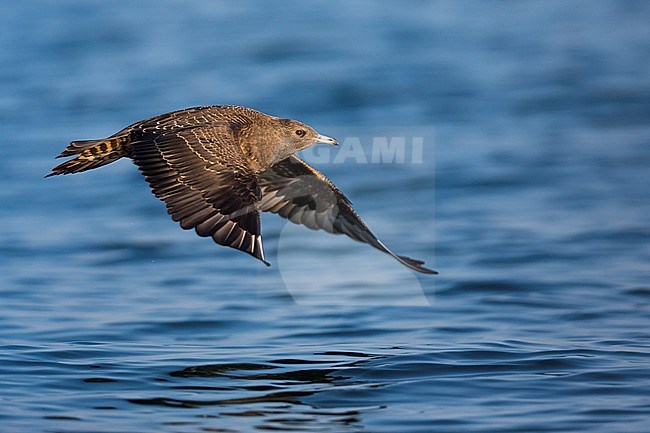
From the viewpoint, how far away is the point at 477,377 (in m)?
6.59

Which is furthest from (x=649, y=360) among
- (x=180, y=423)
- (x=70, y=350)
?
(x=70, y=350)

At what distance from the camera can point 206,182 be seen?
6.26 metres

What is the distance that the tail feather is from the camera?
21.2 ft

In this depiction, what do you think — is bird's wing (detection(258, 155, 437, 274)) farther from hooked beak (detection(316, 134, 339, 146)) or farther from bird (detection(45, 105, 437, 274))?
hooked beak (detection(316, 134, 339, 146))

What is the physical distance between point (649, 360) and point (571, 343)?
56 centimetres

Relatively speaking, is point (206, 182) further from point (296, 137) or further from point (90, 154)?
point (296, 137)

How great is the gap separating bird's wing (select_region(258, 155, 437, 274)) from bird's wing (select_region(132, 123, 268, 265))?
2.11 ft

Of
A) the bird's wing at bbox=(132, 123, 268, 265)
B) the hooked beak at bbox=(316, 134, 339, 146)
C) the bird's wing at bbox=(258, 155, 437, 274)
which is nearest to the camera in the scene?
the bird's wing at bbox=(132, 123, 268, 265)

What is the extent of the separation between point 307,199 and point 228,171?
1122 mm

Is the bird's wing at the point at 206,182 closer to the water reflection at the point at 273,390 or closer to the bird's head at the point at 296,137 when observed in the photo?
the bird's head at the point at 296,137

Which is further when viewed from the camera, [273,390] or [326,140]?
[326,140]

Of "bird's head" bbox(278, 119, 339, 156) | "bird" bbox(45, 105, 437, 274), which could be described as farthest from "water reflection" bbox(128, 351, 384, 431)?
"bird's head" bbox(278, 119, 339, 156)

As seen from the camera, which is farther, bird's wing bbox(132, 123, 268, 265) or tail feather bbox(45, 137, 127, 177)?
tail feather bbox(45, 137, 127, 177)

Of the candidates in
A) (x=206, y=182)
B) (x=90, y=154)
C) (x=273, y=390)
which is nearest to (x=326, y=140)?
(x=206, y=182)
